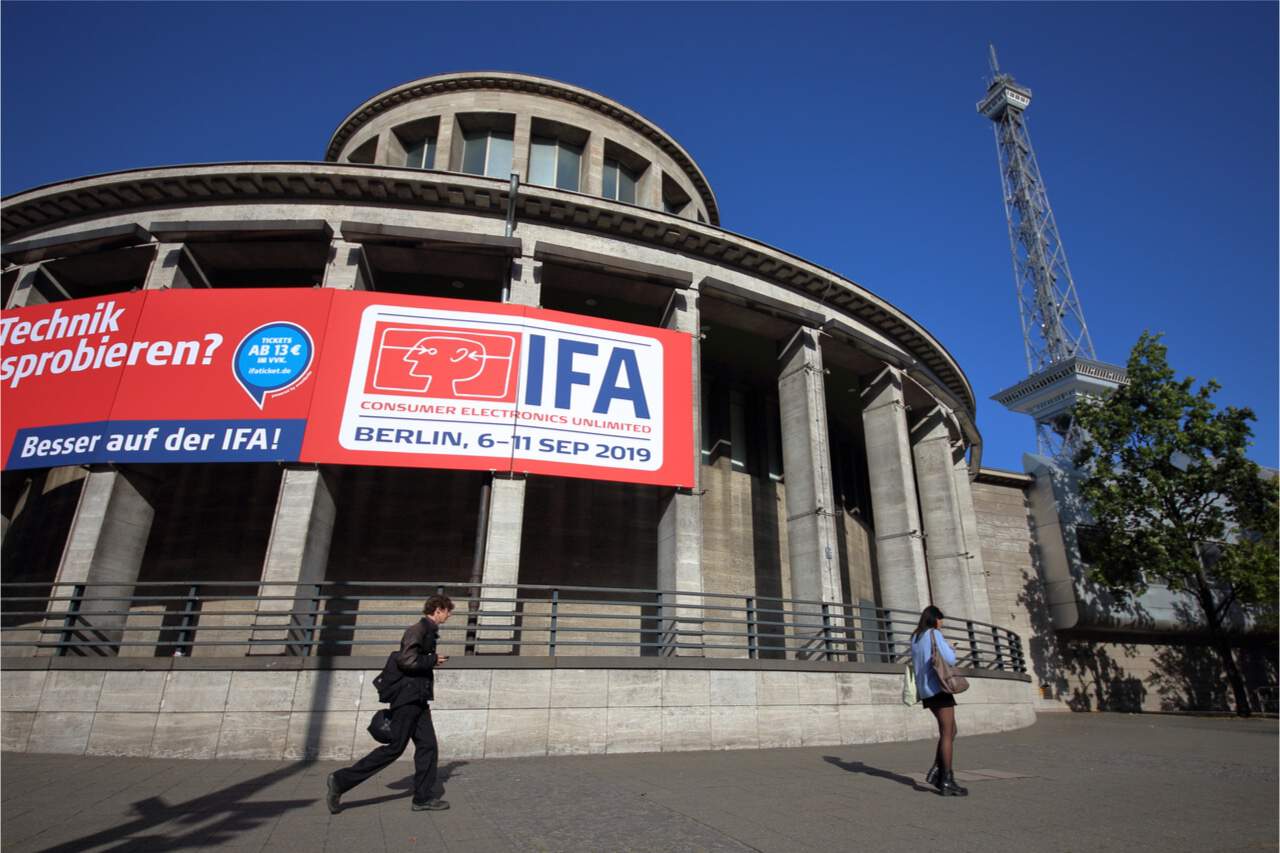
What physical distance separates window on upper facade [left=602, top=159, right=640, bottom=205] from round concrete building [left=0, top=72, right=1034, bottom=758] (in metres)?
0.10

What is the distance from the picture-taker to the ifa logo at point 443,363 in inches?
542

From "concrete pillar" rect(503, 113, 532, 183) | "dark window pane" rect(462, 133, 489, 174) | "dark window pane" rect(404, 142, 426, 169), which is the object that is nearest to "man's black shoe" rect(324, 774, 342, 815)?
"concrete pillar" rect(503, 113, 532, 183)

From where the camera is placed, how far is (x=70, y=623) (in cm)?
1152

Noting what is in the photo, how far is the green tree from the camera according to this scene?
2308cm

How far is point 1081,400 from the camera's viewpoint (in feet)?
88.1

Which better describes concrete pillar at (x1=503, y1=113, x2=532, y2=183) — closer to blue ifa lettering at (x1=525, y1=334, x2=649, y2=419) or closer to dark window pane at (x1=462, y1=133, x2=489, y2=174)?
dark window pane at (x1=462, y1=133, x2=489, y2=174)

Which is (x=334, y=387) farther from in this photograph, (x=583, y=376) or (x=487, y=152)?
(x=487, y=152)

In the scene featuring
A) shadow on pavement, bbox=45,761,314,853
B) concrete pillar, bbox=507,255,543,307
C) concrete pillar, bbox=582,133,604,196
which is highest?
concrete pillar, bbox=582,133,604,196

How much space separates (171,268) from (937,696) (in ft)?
58.0

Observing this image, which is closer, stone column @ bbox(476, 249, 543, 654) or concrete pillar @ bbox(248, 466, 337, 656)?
concrete pillar @ bbox(248, 466, 337, 656)

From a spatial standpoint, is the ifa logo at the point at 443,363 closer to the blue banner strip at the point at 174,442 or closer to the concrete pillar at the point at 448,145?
the blue banner strip at the point at 174,442

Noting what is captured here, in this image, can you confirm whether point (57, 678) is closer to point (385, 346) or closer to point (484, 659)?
point (484, 659)

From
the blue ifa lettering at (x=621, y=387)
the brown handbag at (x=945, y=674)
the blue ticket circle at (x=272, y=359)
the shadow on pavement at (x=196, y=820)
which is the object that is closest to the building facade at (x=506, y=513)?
the blue ifa lettering at (x=621, y=387)

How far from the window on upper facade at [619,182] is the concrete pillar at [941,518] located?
42.9 feet
